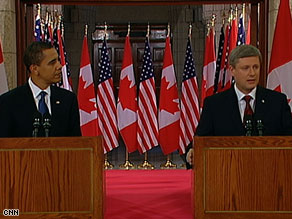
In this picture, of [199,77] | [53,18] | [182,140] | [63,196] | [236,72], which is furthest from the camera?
[199,77]

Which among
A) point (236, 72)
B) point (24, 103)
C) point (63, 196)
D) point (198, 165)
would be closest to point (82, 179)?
point (63, 196)

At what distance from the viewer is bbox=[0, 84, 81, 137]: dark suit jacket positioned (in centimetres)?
306

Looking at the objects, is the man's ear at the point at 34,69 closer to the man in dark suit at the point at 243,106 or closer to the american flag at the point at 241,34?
the man in dark suit at the point at 243,106

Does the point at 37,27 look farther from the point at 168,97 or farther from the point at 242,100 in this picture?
the point at 242,100

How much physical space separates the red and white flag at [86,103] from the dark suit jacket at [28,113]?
13.1 feet

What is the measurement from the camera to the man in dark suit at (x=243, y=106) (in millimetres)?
2980

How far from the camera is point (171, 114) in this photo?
7.55 meters

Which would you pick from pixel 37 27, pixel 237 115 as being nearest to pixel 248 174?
pixel 237 115

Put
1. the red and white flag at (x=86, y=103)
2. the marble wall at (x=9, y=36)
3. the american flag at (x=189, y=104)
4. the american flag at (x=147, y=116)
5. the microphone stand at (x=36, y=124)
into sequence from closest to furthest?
the microphone stand at (x=36, y=124), the marble wall at (x=9, y=36), the red and white flag at (x=86, y=103), the american flag at (x=147, y=116), the american flag at (x=189, y=104)

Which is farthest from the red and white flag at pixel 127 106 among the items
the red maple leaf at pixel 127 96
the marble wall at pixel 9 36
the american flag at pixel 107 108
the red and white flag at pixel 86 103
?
the marble wall at pixel 9 36

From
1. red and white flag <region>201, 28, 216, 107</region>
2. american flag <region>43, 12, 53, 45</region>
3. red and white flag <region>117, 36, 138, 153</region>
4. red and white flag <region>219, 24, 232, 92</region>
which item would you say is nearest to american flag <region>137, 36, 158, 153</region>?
red and white flag <region>117, 36, 138, 153</region>

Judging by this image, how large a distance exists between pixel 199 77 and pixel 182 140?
11.5ft

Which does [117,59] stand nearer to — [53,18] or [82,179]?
[53,18]

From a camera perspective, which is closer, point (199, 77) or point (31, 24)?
point (31, 24)
